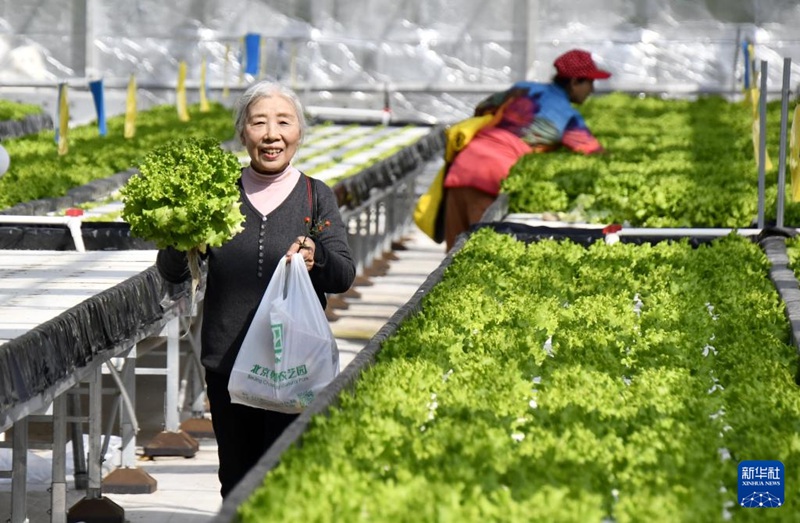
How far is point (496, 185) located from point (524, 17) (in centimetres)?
1617

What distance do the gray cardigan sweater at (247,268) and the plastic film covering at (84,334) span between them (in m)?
0.74

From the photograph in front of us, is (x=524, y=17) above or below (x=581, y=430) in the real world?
above

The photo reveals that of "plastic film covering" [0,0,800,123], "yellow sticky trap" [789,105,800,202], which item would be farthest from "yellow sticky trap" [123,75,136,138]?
"plastic film covering" [0,0,800,123]

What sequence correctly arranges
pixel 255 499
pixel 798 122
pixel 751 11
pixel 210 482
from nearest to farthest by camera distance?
pixel 255 499 → pixel 798 122 → pixel 210 482 → pixel 751 11

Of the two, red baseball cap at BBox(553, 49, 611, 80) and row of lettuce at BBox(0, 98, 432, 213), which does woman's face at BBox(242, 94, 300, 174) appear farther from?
red baseball cap at BBox(553, 49, 611, 80)

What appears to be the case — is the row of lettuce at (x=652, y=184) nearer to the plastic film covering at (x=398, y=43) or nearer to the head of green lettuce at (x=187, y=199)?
the head of green lettuce at (x=187, y=199)

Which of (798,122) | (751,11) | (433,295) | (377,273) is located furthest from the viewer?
(751,11)

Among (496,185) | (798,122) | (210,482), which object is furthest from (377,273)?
(798,122)

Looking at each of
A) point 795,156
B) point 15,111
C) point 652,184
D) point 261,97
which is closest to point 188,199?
point 261,97

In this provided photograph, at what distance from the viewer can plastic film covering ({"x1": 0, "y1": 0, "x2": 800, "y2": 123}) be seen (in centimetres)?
2542

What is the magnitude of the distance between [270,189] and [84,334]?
4.97 feet

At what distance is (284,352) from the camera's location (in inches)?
179

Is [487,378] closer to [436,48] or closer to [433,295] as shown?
[433,295]

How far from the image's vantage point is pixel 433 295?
5.84 metres
